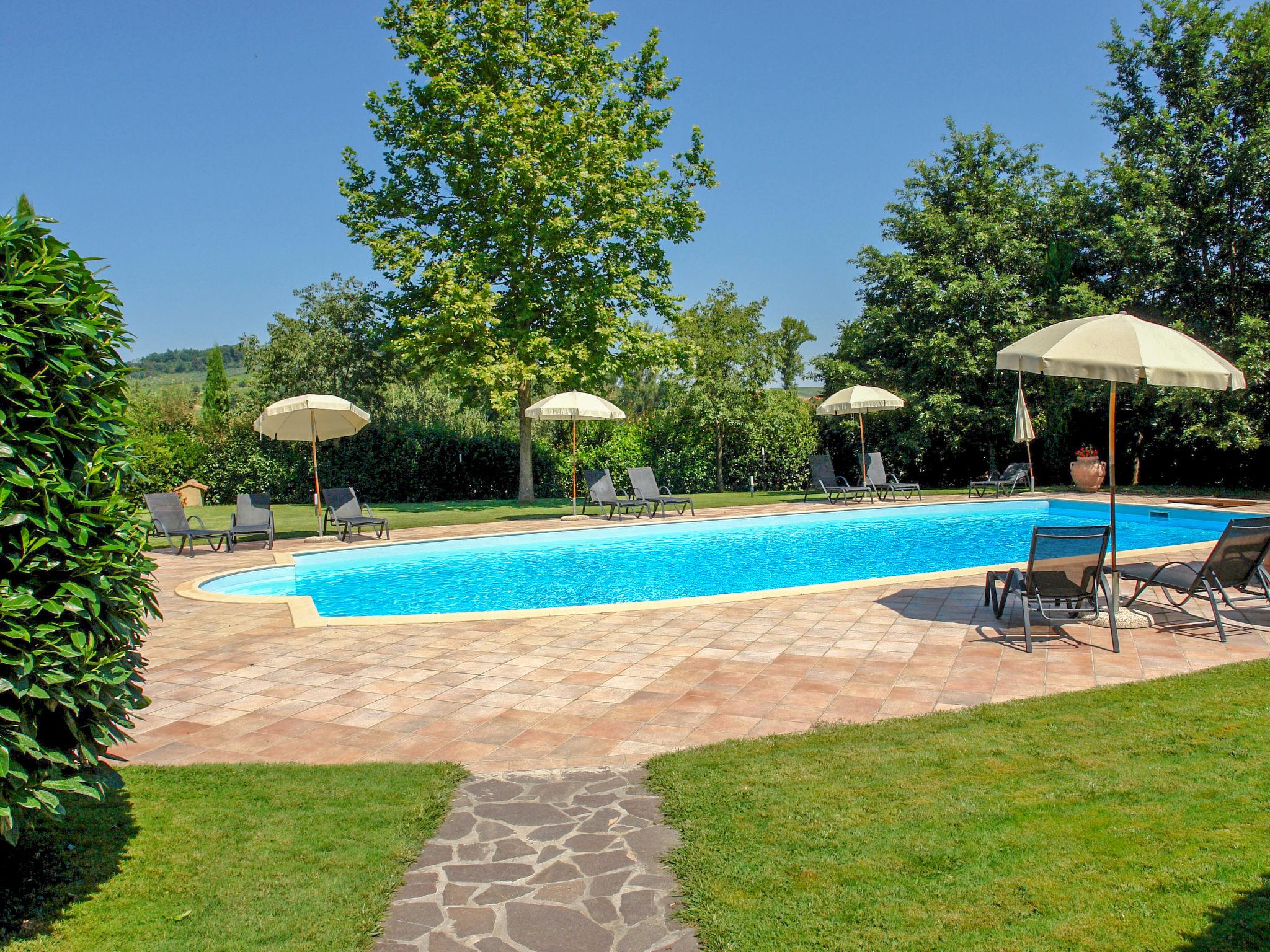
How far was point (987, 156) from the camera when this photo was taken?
24484 millimetres

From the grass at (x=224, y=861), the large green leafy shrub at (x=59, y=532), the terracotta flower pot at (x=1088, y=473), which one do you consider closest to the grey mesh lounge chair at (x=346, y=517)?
the grass at (x=224, y=861)

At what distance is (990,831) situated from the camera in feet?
10.3

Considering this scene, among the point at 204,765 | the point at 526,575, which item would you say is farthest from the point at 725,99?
the point at 204,765

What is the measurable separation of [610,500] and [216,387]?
2895 centimetres

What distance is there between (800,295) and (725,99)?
46.2 feet

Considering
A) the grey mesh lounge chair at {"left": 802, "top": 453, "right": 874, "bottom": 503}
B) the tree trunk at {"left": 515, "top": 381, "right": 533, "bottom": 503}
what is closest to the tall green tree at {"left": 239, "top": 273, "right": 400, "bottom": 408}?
the tree trunk at {"left": 515, "top": 381, "right": 533, "bottom": 503}

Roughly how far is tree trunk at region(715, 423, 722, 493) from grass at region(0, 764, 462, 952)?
2010 centimetres

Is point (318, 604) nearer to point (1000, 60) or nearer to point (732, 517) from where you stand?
point (732, 517)

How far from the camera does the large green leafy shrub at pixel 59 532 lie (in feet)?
8.00

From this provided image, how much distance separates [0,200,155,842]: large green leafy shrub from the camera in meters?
2.44

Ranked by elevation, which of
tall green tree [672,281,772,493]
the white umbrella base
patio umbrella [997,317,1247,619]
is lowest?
the white umbrella base

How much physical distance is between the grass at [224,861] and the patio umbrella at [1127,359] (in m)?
5.35

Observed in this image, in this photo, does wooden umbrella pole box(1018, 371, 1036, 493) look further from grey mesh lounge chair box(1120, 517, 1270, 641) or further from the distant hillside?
the distant hillside

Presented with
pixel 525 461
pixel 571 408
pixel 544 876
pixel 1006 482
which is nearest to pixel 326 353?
pixel 525 461
